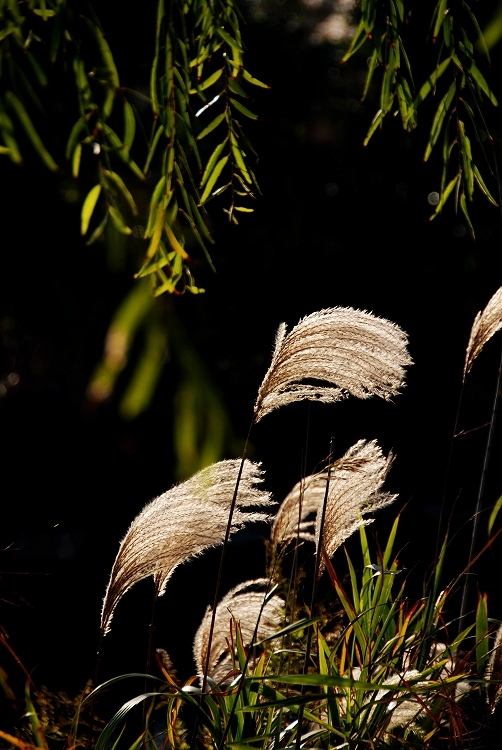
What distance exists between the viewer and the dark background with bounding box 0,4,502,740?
8156 mm

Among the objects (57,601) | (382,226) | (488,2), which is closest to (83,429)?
(57,601)

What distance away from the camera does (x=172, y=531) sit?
187 cm

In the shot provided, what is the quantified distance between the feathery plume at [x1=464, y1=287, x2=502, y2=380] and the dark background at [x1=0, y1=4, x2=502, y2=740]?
535cm

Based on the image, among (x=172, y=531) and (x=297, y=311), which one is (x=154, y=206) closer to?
(x=172, y=531)

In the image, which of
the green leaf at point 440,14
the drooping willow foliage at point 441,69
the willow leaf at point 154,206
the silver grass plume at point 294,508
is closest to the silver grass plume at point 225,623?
the silver grass plume at point 294,508

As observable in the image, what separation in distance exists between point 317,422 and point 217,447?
299 inches

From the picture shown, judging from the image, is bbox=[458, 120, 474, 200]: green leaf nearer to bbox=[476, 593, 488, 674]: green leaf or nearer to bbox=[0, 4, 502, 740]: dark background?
bbox=[476, 593, 488, 674]: green leaf

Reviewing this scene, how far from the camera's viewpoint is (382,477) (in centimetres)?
224

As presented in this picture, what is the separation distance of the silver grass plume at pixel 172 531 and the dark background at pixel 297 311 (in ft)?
18.4

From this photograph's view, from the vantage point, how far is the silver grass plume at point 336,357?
75.8 inches

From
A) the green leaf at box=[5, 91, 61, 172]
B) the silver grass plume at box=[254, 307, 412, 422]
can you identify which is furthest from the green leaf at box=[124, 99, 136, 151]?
the silver grass plume at box=[254, 307, 412, 422]

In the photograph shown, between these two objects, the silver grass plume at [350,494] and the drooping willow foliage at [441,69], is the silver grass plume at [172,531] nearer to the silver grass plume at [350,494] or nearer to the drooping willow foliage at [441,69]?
the silver grass plume at [350,494]

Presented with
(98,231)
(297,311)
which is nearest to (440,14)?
(98,231)

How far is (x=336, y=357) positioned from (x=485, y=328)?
2.13ft
